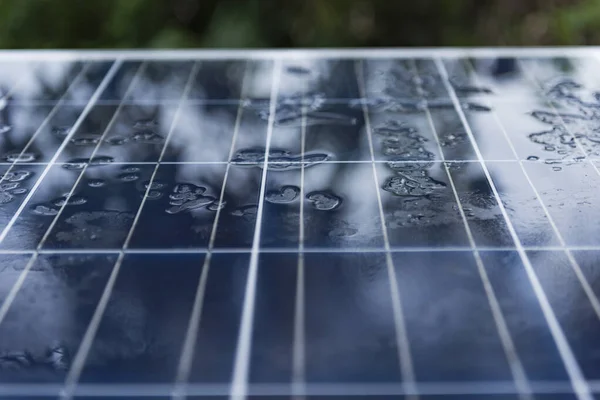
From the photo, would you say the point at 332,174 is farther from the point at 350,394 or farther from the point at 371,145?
the point at 350,394

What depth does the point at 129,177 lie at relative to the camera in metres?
1.28

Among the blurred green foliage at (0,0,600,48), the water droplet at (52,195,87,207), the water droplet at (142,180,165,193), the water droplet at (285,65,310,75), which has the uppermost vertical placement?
the blurred green foliage at (0,0,600,48)

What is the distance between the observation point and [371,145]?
1.39 m

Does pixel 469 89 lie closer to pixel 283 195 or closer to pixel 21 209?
pixel 283 195

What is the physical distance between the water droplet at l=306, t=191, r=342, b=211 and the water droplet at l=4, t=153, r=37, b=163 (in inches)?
20.3

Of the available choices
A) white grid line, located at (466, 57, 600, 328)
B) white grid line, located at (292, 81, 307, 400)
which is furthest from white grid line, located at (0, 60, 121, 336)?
white grid line, located at (466, 57, 600, 328)

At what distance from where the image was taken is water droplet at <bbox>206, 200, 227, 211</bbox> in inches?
46.1

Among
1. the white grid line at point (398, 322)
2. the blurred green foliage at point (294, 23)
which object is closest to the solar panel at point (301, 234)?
the white grid line at point (398, 322)

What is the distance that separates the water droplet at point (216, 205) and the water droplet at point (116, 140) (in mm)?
319

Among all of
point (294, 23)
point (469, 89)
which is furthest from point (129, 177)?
point (294, 23)

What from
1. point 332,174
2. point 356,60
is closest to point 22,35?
point 356,60

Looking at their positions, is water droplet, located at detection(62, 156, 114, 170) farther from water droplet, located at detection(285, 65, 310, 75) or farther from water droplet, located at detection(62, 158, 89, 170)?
water droplet, located at detection(285, 65, 310, 75)

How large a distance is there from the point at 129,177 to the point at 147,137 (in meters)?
0.18

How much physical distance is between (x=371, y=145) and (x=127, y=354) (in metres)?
0.67
